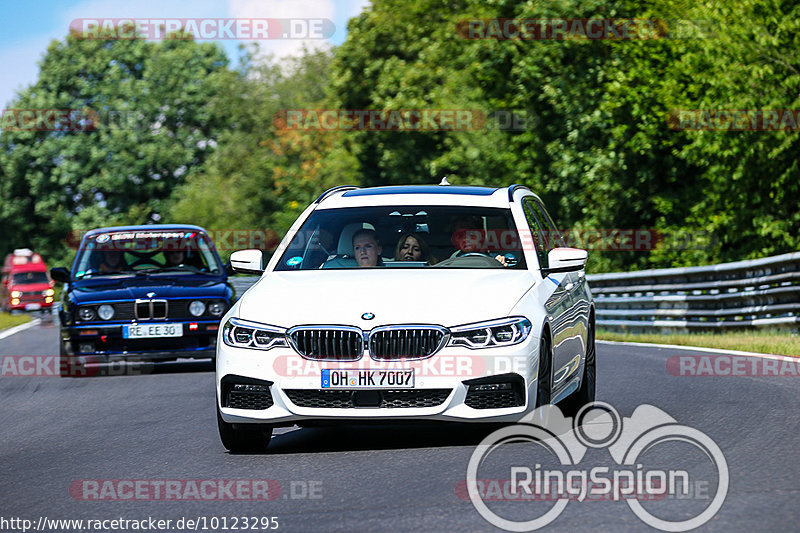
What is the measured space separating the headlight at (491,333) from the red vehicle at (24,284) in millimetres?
48015

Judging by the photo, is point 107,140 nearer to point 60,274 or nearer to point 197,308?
point 60,274

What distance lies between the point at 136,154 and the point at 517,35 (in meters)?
43.4

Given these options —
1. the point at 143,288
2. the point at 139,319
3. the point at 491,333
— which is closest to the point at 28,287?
the point at 143,288

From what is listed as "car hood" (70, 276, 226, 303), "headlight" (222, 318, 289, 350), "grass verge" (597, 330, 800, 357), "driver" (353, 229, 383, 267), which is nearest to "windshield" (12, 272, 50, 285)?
"grass verge" (597, 330, 800, 357)

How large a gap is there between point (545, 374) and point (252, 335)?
5.64 ft

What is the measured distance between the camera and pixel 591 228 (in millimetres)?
34438

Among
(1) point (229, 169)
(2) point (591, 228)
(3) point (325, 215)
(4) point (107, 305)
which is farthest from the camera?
(1) point (229, 169)

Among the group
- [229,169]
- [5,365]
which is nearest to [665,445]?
[5,365]

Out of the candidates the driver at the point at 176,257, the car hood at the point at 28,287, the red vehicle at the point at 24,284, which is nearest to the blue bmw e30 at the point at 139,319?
the driver at the point at 176,257

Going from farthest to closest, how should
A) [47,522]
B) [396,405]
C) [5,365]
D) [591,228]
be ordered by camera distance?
[591,228] → [5,365] → [396,405] → [47,522]

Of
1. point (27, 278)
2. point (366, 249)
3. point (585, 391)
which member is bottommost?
point (27, 278)

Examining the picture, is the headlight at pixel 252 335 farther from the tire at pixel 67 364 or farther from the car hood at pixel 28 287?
the car hood at pixel 28 287

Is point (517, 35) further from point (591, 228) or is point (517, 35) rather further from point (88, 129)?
point (88, 129)

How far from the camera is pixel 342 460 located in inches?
309
